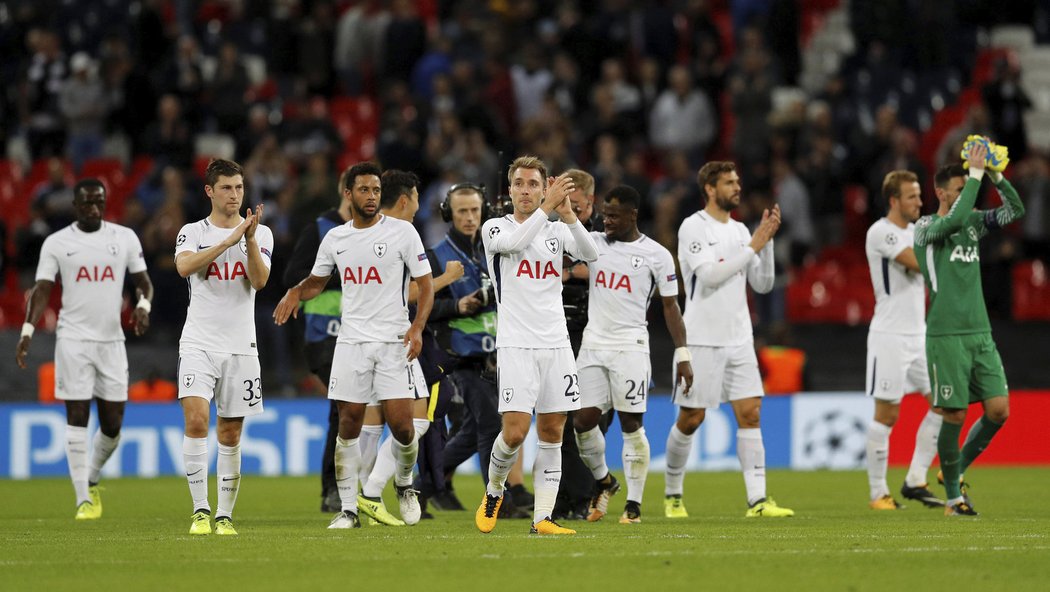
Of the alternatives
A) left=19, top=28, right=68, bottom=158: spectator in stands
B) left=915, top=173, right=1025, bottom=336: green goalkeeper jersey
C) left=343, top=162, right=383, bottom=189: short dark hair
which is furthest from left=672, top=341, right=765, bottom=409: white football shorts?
left=19, top=28, right=68, bottom=158: spectator in stands

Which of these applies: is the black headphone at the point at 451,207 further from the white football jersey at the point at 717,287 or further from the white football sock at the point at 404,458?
the white football sock at the point at 404,458

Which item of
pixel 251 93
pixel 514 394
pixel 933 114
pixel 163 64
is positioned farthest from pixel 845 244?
pixel 514 394

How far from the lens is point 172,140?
2272cm

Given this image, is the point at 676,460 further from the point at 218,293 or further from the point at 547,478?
the point at 218,293

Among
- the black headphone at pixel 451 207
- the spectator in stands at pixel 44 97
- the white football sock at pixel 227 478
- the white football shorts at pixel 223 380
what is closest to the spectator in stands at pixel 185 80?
the spectator in stands at pixel 44 97

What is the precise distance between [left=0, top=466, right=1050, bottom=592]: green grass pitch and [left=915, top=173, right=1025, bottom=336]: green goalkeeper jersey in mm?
1462

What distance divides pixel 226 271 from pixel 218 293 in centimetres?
16

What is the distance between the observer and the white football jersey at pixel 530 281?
10016 mm

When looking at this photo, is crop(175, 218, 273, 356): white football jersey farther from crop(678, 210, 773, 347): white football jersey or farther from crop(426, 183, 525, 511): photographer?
crop(678, 210, 773, 347): white football jersey

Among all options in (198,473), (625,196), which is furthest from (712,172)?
(198,473)

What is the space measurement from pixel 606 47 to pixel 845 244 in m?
4.94

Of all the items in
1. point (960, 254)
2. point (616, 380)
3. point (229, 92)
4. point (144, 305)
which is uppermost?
point (229, 92)

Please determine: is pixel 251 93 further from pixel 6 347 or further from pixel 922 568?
pixel 922 568

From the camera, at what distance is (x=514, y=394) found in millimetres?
9930
